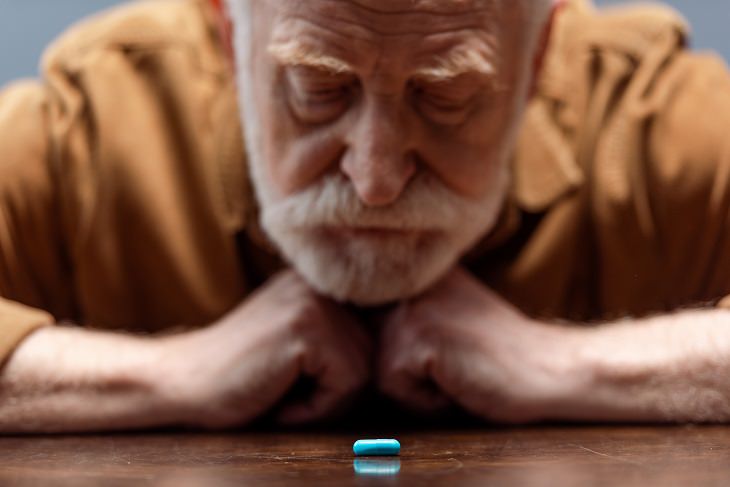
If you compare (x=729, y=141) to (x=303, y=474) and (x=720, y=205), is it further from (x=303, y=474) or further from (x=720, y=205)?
(x=303, y=474)

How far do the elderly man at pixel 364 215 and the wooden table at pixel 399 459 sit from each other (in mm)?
75

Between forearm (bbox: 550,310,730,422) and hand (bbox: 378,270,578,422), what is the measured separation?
2cm

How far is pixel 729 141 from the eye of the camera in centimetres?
127

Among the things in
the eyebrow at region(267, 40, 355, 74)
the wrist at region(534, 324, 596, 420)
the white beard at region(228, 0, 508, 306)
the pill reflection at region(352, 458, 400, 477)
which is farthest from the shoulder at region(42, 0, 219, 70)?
the pill reflection at region(352, 458, 400, 477)

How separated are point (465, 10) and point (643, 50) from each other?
452 mm

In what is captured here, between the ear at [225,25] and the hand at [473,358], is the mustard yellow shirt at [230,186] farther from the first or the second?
the hand at [473,358]

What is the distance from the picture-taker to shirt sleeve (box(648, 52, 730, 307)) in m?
1.26

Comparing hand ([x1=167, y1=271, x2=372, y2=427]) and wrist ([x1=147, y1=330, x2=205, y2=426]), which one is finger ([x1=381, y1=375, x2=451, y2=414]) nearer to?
hand ([x1=167, y1=271, x2=372, y2=427])

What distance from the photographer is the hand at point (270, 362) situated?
1.01 meters

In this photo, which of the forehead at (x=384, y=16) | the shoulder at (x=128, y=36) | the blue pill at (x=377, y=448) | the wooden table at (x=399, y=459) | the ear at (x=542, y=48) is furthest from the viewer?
the shoulder at (x=128, y=36)

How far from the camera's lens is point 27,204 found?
48.9 inches

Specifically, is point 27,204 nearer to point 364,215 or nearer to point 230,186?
point 230,186

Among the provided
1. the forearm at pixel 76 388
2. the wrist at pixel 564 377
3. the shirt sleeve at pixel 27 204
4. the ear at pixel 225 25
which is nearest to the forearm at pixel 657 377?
the wrist at pixel 564 377

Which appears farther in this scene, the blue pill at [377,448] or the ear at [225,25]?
the ear at [225,25]
